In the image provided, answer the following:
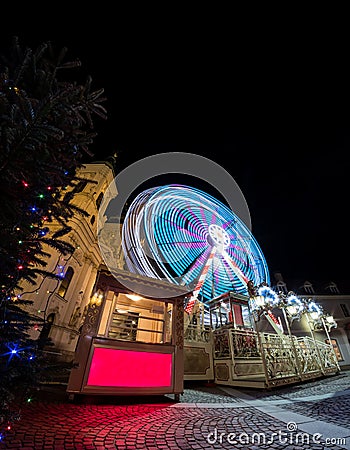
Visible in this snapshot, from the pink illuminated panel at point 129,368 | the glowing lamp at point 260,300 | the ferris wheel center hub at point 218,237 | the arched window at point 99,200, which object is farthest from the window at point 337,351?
the arched window at point 99,200

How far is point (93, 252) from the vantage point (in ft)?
65.8

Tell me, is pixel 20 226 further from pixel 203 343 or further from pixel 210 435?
pixel 203 343

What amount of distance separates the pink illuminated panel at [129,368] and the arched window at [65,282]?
42.3 ft

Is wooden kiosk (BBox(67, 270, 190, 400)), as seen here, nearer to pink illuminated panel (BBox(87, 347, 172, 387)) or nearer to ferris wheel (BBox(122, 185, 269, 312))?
pink illuminated panel (BBox(87, 347, 172, 387))

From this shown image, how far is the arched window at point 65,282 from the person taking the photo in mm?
16019

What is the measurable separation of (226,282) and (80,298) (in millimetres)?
13045

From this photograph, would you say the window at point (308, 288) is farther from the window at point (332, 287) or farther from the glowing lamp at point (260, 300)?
the glowing lamp at point (260, 300)

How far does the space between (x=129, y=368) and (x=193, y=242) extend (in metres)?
13.0

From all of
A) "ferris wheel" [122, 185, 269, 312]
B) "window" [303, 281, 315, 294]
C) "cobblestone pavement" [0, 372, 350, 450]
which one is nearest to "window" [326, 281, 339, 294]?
"window" [303, 281, 315, 294]

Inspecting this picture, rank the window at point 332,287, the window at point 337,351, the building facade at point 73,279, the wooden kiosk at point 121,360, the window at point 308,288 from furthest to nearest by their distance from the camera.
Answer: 1. the window at point 308,288
2. the window at point 332,287
3. the window at point 337,351
4. the building facade at point 73,279
5. the wooden kiosk at point 121,360

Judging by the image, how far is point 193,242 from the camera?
17.7 meters

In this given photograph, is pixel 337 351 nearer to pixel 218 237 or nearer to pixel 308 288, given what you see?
pixel 308 288

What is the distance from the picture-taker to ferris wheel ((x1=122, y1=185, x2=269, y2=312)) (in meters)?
14.2

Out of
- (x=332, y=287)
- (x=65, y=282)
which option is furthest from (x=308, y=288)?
(x=65, y=282)
